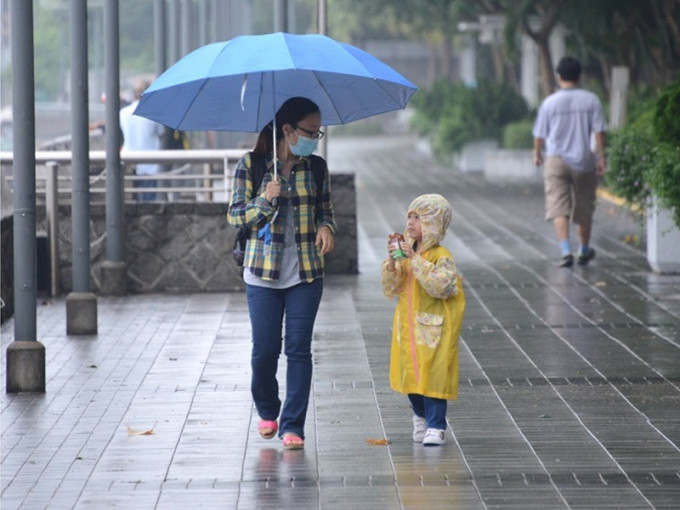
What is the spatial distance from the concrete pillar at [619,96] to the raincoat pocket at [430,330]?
16765mm

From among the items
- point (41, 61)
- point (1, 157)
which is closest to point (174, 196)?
point (1, 157)

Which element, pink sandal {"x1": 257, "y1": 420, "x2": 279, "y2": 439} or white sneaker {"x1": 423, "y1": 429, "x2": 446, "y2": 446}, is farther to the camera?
pink sandal {"x1": 257, "y1": 420, "x2": 279, "y2": 439}

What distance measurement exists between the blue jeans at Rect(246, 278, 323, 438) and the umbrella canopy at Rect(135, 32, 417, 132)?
0.88 meters

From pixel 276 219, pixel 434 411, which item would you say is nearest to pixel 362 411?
pixel 434 411

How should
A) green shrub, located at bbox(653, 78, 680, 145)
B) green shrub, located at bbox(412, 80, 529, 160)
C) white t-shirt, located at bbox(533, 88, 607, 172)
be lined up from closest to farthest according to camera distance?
green shrub, located at bbox(653, 78, 680, 145)
white t-shirt, located at bbox(533, 88, 607, 172)
green shrub, located at bbox(412, 80, 529, 160)

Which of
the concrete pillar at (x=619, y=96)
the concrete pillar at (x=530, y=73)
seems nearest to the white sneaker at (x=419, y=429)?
the concrete pillar at (x=619, y=96)

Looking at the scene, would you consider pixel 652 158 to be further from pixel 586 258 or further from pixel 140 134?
pixel 140 134

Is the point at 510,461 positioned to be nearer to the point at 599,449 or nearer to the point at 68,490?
the point at 599,449

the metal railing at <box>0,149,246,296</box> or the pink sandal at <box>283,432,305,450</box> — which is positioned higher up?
the metal railing at <box>0,149,246,296</box>

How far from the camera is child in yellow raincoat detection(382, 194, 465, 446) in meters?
7.07

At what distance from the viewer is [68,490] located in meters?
6.40

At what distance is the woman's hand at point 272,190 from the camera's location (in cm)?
697

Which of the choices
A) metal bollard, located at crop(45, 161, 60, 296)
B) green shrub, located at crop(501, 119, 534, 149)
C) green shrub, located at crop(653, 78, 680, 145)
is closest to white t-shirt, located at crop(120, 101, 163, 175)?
metal bollard, located at crop(45, 161, 60, 296)

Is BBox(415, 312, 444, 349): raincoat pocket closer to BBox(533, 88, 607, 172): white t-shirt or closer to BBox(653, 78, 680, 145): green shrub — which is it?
BBox(653, 78, 680, 145): green shrub
